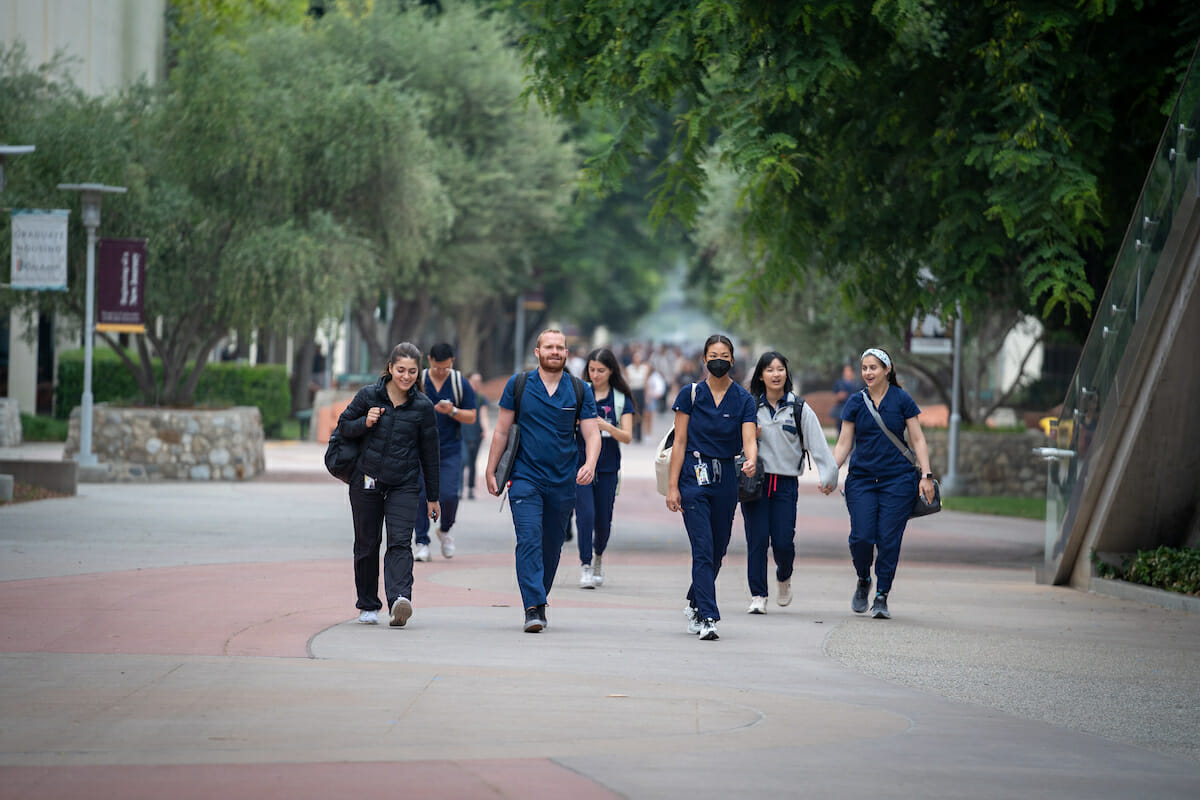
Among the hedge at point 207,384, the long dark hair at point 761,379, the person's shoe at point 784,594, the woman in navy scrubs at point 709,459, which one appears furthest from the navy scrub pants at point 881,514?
the hedge at point 207,384

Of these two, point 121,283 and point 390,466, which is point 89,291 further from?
point 390,466

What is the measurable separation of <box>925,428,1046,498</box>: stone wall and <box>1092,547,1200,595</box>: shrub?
1151cm

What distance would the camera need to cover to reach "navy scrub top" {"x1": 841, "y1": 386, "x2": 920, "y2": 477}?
35.4ft

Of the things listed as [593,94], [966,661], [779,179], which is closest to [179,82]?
[593,94]

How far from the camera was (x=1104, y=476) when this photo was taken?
13242 millimetres

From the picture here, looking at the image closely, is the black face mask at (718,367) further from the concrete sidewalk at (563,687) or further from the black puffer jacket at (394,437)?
the black puffer jacket at (394,437)

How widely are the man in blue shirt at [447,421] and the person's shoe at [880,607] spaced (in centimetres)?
406

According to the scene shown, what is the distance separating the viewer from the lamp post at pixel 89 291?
21188 millimetres

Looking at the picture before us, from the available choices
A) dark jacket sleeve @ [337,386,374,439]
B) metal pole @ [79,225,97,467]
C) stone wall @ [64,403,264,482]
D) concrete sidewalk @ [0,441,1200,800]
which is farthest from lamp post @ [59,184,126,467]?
dark jacket sleeve @ [337,386,374,439]

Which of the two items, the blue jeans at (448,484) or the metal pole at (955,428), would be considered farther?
the metal pole at (955,428)

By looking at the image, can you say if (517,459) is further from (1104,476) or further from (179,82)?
(179,82)

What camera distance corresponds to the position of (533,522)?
32.1ft

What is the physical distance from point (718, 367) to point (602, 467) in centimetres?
300

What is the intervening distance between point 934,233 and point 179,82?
1250 cm
